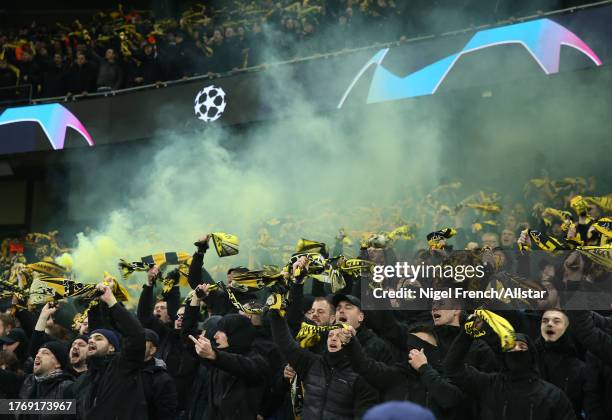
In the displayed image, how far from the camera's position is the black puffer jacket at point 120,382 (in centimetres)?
498

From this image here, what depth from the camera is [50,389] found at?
548cm

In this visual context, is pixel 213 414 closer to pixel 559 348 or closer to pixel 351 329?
pixel 351 329

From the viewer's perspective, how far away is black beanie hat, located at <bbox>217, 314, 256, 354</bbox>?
525 centimetres

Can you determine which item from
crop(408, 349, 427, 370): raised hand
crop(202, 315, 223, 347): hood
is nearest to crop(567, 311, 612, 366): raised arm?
crop(408, 349, 427, 370): raised hand

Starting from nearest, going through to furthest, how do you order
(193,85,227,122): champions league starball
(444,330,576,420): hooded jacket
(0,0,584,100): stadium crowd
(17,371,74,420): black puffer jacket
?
(444,330,576,420): hooded jacket
(17,371,74,420): black puffer jacket
(0,0,584,100): stadium crowd
(193,85,227,122): champions league starball

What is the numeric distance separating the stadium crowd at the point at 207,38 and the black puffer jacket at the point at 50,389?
5.68 meters

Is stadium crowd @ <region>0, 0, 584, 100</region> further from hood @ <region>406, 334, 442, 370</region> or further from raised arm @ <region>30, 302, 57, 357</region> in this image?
hood @ <region>406, 334, 442, 370</region>

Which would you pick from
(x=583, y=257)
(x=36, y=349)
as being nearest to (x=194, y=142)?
(x=36, y=349)

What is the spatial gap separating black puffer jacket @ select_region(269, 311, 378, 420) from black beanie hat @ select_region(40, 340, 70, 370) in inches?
66.3

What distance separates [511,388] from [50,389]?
2.89 m

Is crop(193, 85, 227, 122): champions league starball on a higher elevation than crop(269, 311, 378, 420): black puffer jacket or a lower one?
higher

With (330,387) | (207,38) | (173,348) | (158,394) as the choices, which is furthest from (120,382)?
(207,38)

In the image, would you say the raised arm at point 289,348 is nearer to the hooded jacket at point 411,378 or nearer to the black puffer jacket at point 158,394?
the hooded jacket at point 411,378

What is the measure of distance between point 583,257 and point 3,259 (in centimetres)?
839
